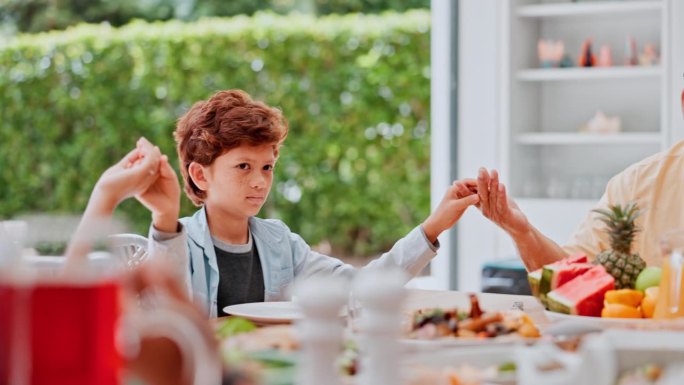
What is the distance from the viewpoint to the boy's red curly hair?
2.43 meters

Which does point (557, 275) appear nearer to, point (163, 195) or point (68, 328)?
point (163, 195)

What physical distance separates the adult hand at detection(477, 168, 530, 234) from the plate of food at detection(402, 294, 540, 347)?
81 cm

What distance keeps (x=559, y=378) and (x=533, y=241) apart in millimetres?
1464

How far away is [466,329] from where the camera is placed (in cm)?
155

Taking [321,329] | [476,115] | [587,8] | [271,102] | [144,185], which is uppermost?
[587,8]

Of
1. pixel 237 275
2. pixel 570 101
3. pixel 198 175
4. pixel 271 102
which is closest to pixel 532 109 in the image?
pixel 570 101

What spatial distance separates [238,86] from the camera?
7.32m

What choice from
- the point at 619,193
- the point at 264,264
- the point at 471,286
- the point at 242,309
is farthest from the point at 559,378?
the point at 471,286

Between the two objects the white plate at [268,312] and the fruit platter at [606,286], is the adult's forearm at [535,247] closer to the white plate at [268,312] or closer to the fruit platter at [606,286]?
the fruit platter at [606,286]

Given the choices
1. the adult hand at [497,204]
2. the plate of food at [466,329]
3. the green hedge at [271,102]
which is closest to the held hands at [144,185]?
the plate of food at [466,329]

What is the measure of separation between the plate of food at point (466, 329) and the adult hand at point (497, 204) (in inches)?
32.0

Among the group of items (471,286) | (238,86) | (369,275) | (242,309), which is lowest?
(471,286)

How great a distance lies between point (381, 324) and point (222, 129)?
1.49m

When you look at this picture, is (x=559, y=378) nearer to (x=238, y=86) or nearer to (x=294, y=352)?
(x=294, y=352)
